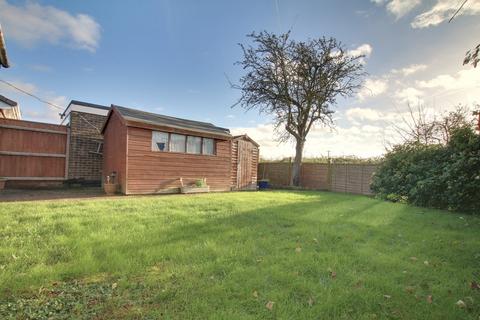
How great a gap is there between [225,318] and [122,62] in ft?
40.2

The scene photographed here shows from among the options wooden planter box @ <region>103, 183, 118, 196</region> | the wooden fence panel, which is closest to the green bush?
the wooden fence panel

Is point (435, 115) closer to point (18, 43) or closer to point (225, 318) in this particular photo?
point (225, 318)

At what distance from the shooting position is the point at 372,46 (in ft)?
34.1

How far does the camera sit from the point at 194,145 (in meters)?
11.4

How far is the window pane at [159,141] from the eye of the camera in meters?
10.1

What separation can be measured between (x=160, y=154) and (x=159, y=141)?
52 centimetres

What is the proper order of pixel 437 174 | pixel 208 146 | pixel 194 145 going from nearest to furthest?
pixel 437 174
pixel 194 145
pixel 208 146

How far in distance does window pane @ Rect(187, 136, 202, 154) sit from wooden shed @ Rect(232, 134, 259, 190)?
7.68 ft

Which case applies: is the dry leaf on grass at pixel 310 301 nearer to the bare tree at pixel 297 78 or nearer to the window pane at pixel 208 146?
the window pane at pixel 208 146

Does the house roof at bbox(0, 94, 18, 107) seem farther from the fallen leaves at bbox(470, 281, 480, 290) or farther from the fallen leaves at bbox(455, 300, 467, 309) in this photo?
the fallen leaves at bbox(470, 281, 480, 290)

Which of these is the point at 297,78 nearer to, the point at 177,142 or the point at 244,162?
the point at 244,162

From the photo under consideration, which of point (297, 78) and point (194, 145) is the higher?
point (297, 78)

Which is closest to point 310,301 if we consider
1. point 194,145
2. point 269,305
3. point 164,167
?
point 269,305

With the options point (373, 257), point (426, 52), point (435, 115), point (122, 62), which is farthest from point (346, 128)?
point (373, 257)
